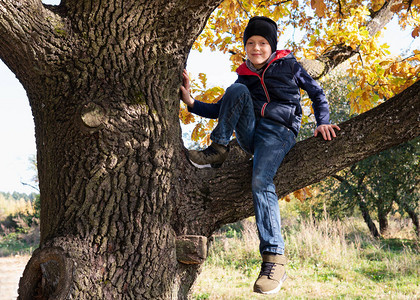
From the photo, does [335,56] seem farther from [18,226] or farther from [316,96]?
[18,226]

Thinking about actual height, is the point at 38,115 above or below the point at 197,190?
above

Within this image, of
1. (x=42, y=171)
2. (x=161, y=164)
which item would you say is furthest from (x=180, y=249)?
(x=42, y=171)

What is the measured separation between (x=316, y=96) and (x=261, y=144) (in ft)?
2.07

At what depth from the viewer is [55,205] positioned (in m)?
2.48

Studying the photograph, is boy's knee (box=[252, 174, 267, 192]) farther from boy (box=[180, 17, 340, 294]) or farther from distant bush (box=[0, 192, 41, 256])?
distant bush (box=[0, 192, 41, 256])

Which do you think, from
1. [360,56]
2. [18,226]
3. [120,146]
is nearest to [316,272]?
[360,56]

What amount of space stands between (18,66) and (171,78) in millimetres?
1054

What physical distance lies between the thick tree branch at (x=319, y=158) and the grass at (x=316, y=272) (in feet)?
12.1

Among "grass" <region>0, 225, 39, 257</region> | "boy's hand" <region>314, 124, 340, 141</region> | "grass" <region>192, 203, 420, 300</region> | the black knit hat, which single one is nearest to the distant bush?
"grass" <region>0, 225, 39, 257</region>

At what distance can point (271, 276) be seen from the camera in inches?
96.5

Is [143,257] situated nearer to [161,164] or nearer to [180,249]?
[180,249]

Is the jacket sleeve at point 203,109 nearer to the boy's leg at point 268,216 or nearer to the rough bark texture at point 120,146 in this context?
the rough bark texture at point 120,146

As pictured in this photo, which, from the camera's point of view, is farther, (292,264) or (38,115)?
(292,264)

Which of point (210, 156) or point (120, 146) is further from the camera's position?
point (210, 156)
